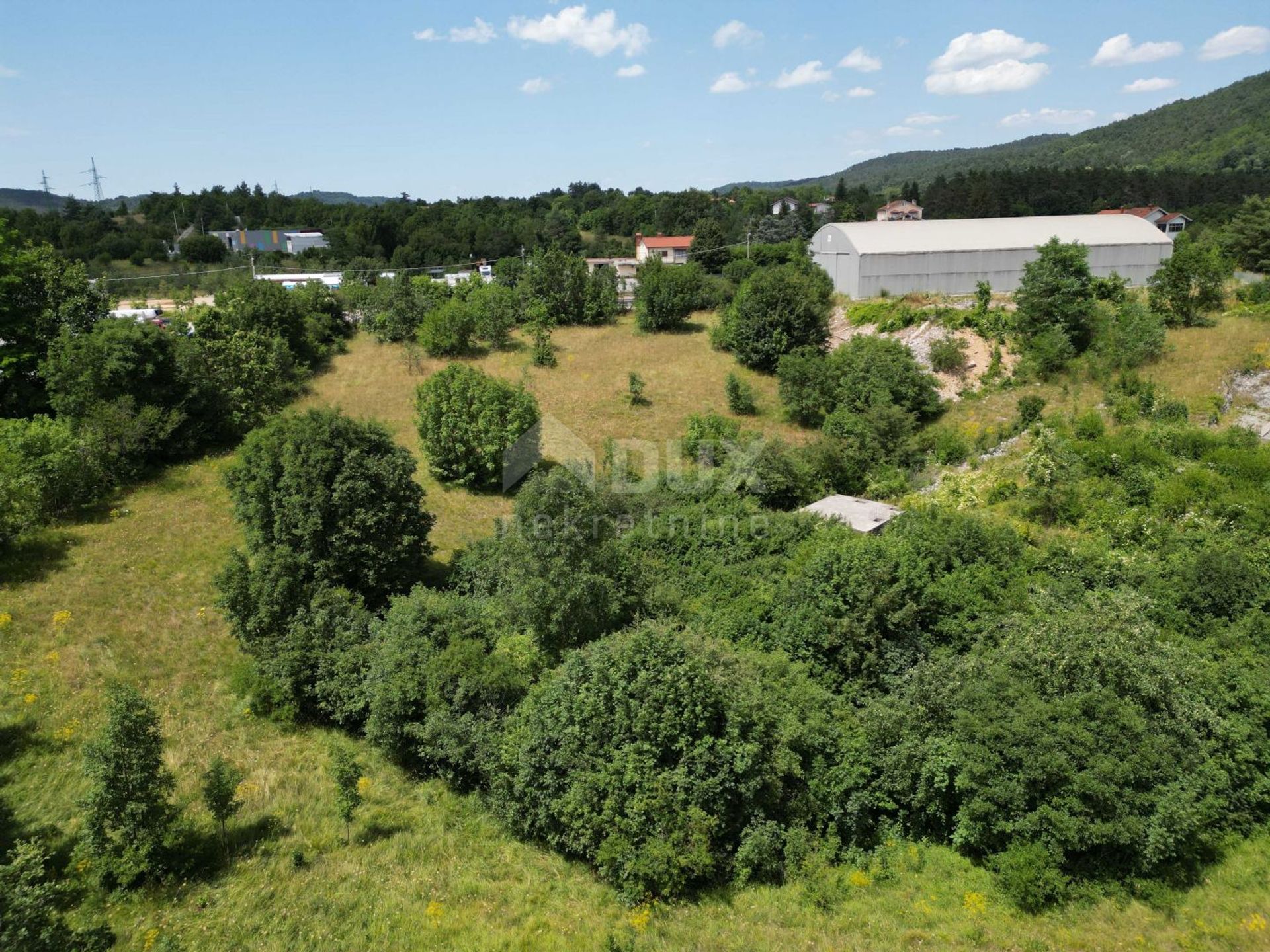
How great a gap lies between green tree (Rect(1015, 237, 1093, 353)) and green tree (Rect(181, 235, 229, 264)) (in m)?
67.9

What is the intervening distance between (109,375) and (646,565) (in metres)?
20.0

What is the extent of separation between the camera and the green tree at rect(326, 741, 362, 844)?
12250mm

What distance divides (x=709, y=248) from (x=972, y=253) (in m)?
25.3

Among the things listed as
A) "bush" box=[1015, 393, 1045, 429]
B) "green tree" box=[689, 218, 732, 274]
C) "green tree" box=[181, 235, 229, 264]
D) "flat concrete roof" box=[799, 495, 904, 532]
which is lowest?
"flat concrete roof" box=[799, 495, 904, 532]

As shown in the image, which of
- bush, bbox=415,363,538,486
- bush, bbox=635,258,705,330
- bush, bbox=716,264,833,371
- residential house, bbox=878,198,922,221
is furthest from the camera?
residential house, bbox=878,198,922,221

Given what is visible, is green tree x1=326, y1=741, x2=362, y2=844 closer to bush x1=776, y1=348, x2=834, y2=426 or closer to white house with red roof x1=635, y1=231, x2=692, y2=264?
bush x1=776, y1=348, x2=834, y2=426

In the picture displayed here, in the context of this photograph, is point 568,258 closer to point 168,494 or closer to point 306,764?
point 168,494

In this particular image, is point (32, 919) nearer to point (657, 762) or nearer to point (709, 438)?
point (657, 762)

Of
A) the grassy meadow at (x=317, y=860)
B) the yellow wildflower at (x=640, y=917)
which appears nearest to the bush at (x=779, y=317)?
the grassy meadow at (x=317, y=860)

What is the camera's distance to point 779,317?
3150 centimetres

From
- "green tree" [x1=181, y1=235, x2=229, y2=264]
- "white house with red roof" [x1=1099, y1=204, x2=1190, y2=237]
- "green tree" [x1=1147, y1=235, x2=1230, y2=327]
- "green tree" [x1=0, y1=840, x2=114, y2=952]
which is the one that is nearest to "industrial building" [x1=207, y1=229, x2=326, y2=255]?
"green tree" [x1=181, y1=235, x2=229, y2=264]

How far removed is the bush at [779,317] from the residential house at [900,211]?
55.9 meters

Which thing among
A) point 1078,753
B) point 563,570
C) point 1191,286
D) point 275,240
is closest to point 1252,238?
point 1191,286

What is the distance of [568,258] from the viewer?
39.2m
